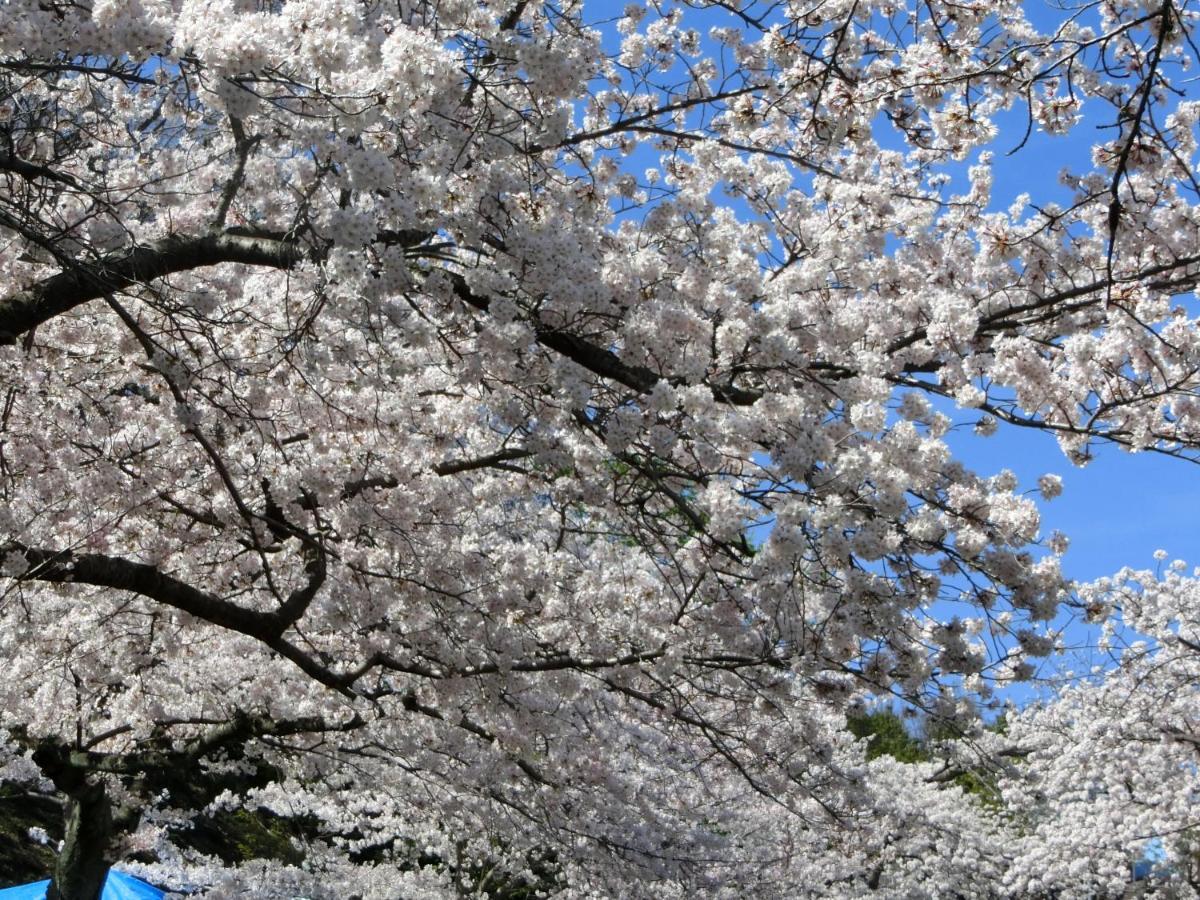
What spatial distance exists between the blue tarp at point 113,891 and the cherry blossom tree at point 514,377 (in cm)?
180

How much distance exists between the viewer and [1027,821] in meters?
18.8

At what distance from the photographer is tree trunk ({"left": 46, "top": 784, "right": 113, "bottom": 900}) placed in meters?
9.45

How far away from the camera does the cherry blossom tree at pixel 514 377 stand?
163 inches

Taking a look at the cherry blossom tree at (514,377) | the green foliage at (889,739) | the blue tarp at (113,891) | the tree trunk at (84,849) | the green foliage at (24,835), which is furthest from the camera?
the green foliage at (889,739)

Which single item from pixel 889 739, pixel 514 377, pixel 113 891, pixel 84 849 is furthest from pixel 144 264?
pixel 889 739

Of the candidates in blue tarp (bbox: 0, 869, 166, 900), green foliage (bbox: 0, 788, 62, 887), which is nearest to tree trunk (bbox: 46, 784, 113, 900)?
blue tarp (bbox: 0, 869, 166, 900)

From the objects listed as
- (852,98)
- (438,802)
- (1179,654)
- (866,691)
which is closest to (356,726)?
(438,802)

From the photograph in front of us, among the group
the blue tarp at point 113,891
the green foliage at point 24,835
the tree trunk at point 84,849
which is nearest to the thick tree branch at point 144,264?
the tree trunk at point 84,849

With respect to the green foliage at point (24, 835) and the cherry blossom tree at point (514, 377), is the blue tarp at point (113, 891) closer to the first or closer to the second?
the cherry blossom tree at point (514, 377)

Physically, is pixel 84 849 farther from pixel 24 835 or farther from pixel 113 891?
pixel 24 835

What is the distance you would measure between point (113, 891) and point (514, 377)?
1013cm

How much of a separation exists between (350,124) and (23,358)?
3.34 metres

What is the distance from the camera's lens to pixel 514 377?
4562 millimetres

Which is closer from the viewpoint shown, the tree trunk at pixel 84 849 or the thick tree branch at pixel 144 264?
the thick tree branch at pixel 144 264
